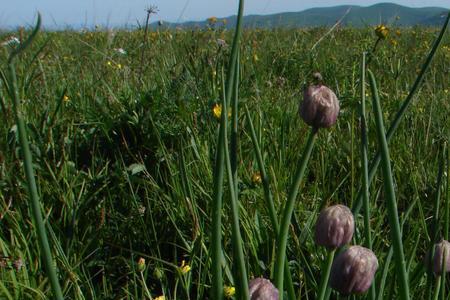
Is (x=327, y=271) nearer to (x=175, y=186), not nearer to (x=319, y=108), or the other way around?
(x=319, y=108)

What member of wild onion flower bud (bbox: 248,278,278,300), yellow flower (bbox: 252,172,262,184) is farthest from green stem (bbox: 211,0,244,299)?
yellow flower (bbox: 252,172,262,184)

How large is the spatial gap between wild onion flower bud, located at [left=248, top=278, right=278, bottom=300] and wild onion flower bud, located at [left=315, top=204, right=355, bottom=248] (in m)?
0.06

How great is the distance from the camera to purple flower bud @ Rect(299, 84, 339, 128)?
1.64 ft

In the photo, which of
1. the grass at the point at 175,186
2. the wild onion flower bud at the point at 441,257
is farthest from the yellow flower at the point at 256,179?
the wild onion flower bud at the point at 441,257

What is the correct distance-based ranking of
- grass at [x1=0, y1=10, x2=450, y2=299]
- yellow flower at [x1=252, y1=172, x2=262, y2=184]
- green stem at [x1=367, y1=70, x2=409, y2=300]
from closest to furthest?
green stem at [x1=367, y1=70, x2=409, y2=300] < grass at [x1=0, y1=10, x2=450, y2=299] < yellow flower at [x1=252, y1=172, x2=262, y2=184]

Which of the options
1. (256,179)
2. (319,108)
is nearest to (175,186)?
(256,179)

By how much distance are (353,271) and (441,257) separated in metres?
0.12

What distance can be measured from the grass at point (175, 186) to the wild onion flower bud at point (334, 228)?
0.25 feet

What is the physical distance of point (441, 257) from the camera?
521mm

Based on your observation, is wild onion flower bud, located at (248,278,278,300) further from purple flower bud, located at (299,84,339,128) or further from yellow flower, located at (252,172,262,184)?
yellow flower, located at (252,172,262,184)

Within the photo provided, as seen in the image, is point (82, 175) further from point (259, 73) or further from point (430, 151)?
point (259, 73)

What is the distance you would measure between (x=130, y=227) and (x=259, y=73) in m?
1.22

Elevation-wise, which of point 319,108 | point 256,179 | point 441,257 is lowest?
point 256,179

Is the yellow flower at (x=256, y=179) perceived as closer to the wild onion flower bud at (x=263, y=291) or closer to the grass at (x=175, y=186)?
the grass at (x=175, y=186)
